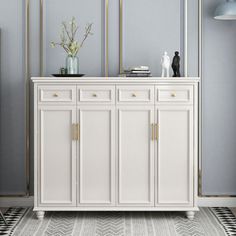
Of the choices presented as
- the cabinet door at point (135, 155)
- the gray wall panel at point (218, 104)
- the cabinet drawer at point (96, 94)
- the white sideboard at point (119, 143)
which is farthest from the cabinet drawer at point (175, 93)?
the gray wall panel at point (218, 104)

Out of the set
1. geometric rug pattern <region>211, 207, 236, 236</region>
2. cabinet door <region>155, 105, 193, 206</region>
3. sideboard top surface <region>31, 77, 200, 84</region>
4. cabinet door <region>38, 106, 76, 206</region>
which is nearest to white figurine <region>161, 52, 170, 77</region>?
sideboard top surface <region>31, 77, 200, 84</region>

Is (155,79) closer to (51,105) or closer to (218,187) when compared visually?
(51,105)

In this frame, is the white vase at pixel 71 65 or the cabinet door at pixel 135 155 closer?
the cabinet door at pixel 135 155

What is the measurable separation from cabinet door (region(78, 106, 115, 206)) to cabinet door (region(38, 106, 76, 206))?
3.2 inches

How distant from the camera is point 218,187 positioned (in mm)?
4777

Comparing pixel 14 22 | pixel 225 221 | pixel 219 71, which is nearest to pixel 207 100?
pixel 219 71

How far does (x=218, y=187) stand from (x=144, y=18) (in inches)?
66.1

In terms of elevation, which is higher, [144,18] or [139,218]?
[144,18]

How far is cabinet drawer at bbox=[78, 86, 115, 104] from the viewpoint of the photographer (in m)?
4.25

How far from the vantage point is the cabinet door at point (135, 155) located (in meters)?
4.27

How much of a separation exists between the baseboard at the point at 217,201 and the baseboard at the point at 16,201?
5.09ft

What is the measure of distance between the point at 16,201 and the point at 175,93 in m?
1.77

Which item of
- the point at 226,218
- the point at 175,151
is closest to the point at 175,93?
the point at 175,151

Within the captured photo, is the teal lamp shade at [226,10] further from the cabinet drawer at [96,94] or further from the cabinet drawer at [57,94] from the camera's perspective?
the cabinet drawer at [57,94]
